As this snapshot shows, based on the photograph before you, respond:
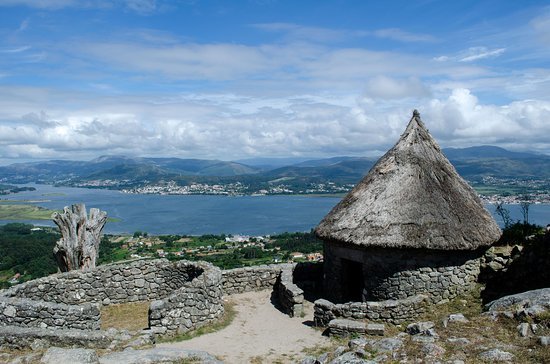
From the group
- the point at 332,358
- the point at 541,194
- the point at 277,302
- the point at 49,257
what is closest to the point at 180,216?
the point at 49,257

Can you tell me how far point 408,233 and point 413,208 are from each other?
86 cm

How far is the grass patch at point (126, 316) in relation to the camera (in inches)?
419

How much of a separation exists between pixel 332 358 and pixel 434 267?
537 cm

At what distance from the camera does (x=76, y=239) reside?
12.6m

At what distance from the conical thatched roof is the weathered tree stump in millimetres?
6756

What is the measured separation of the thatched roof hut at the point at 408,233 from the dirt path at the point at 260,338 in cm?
193

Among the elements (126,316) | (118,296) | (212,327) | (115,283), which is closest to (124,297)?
(118,296)

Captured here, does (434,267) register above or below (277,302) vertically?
above

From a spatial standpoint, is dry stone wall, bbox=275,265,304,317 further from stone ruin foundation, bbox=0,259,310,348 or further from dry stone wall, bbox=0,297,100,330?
dry stone wall, bbox=0,297,100,330

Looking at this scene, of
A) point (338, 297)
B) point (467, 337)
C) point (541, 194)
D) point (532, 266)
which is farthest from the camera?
point (541, 194)

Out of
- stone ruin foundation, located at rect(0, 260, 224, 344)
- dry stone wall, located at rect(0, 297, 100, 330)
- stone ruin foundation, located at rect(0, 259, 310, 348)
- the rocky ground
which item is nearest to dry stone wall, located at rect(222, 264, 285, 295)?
stone ruin foundation, located at rect(0, 259, 310, 348)

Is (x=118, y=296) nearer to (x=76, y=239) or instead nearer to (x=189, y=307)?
(x=76, y=239)

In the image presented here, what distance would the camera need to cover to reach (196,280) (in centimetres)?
1050

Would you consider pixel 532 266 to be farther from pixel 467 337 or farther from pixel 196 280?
pixel 196 280
